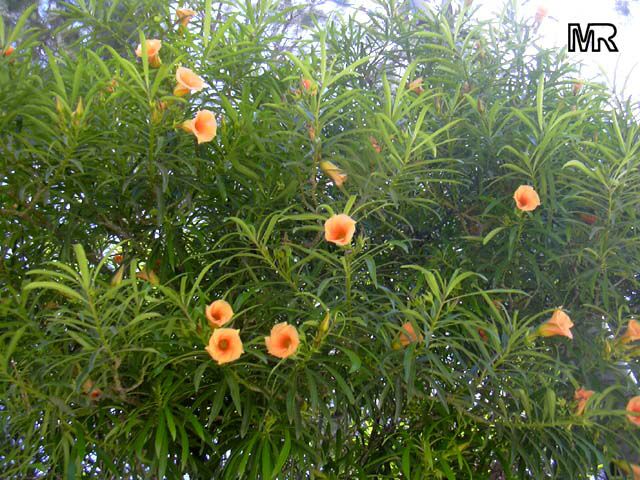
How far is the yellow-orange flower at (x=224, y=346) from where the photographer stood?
1178 mm

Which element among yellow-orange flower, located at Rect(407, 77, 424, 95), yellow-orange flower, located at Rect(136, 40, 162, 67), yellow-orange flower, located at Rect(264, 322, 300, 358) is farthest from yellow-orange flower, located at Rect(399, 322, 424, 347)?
yellow-orange flower, located at Rect(136, 40, 162, 67)

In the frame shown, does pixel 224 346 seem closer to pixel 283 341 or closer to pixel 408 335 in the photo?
pixel 283 341

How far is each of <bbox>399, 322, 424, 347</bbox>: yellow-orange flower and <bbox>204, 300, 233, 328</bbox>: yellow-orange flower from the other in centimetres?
30

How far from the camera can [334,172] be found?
1332 millimetres

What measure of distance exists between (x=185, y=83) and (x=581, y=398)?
0.92 m

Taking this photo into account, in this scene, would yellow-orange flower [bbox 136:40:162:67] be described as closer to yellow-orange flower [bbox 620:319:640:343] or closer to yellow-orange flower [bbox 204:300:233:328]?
yellow-orange flower [bbox 204:300:233:328]

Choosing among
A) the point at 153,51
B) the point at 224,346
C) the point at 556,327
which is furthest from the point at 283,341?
the point at 153,51

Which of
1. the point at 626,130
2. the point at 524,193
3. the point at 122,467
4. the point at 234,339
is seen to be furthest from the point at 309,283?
the point at 626,130

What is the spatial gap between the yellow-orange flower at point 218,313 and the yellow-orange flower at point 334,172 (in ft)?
1.03

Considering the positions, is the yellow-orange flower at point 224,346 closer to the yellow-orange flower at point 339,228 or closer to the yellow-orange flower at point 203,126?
the yellow-orange flower at point 339,228

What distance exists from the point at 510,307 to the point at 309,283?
50 cm

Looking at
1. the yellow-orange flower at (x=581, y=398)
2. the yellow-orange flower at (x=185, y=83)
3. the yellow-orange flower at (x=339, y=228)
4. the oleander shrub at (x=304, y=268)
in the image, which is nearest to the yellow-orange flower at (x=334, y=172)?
the oleander shrub at (x=304, y=268)

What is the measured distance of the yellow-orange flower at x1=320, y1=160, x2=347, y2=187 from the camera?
4.36 ft

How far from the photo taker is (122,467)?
4.67 feet
